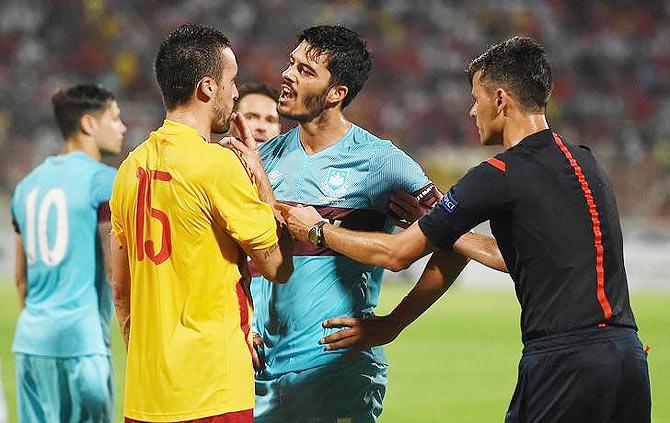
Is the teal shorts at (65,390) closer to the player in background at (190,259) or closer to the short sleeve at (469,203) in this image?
the player in background at (190,259)

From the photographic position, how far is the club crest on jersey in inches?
165

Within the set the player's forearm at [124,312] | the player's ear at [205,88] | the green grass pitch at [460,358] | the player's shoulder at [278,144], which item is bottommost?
the green grass pitch at [460,358]

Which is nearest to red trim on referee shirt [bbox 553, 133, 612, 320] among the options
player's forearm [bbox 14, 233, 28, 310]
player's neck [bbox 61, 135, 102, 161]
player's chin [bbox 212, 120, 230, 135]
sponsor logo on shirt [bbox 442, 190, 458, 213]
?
sponsor logo on shirt [bbox 442, 190, 458, 213]

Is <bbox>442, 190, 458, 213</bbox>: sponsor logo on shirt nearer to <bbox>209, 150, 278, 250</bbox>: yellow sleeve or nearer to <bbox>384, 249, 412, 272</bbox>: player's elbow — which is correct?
<bbox>384, 249, 412, 272</bbox>: player's elbow

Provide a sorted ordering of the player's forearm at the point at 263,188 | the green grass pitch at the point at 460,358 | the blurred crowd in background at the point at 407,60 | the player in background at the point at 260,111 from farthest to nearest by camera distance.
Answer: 1. the blurred crowd in background at the point at 407,60
2. the green grass pitch at the point at 460,358
3. the player in background at the point at 260,111
4. the player's forearm at the point at 263,188

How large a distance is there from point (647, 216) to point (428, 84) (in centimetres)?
521

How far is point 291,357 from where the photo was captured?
4203mm

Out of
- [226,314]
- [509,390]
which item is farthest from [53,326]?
[509,390]

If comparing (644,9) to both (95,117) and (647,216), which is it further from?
(95,117)

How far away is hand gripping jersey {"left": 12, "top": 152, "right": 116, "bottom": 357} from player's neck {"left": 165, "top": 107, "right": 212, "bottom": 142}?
2335 millimetres

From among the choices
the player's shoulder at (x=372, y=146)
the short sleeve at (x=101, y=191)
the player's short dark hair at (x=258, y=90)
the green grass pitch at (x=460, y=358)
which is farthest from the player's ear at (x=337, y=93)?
the green grass pitch at (x=460, y=358)

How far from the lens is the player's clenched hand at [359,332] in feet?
13.3

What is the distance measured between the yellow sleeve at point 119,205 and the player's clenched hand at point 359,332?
0.91 m

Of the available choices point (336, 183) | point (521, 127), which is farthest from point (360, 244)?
point (521, 127)
